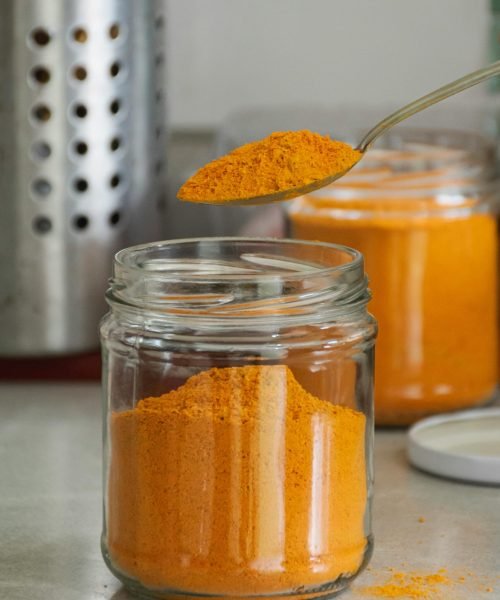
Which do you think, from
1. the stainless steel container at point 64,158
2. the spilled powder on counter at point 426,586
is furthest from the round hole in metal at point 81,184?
→ the spilled powder on counter at point 426,586

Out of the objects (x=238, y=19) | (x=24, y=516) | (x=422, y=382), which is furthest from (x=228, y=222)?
(x=24, y=516)

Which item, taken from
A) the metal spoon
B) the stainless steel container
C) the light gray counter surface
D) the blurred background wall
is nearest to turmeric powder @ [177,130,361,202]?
the metal spoon

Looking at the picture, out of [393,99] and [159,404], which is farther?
[393,99]

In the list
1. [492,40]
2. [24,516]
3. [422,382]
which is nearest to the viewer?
[24,516]

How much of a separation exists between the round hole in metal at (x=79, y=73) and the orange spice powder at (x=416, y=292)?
0.19 meters

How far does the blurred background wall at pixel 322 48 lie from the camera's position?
1.23 meters

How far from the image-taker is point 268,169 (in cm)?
60

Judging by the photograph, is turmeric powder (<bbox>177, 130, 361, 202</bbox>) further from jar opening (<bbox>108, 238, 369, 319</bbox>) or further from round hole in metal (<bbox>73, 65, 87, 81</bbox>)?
round hole in metal (<bbox>73, 65, 87, 81</bbox>)

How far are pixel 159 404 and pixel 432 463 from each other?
276mm

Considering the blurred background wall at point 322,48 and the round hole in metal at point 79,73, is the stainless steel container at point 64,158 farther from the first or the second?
the blurred background wall at point 322,48

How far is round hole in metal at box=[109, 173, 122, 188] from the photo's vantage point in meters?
0.95

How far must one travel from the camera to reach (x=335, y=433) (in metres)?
0.56

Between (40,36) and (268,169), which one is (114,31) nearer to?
(40,36)

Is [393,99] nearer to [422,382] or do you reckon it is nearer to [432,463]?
[422,382]
